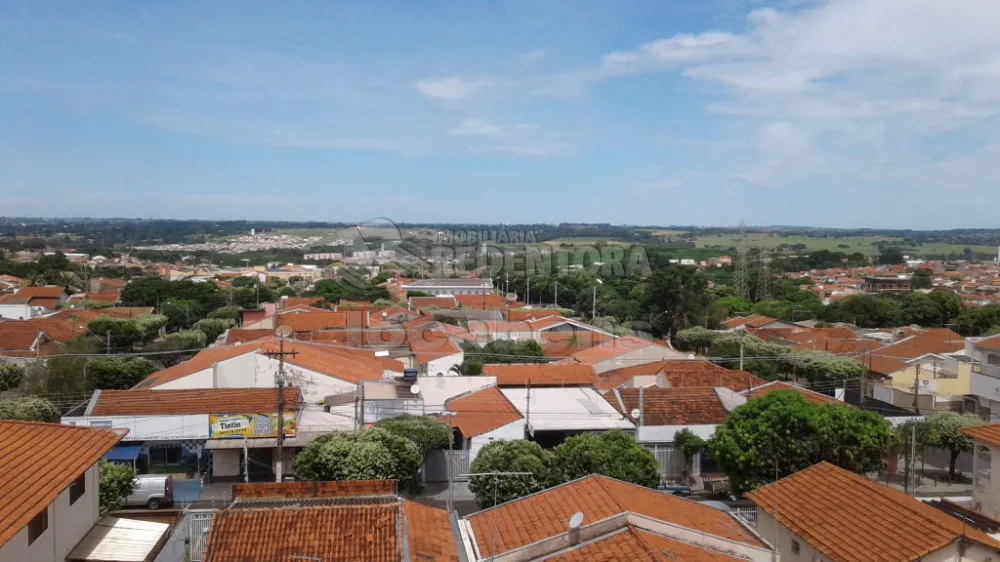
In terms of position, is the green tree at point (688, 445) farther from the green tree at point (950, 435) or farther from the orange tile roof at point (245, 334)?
the orange tile roof at point (245, 334)

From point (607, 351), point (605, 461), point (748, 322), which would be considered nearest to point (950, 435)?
point (605, 461)

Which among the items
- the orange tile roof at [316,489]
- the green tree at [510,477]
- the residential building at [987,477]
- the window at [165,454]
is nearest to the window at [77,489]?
the orange tile roof at [316,489]

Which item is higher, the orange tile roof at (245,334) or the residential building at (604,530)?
the residential building at (604,530)

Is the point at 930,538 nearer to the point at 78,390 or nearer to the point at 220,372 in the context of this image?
the point at 220,372

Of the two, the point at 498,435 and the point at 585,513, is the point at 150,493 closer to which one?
the point at 498,435

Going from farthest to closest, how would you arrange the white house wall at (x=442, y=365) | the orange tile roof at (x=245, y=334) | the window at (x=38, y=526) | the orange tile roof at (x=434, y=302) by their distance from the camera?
1. the orange tile roof at (x=434, y=302)
2. the orange tile roof at (x=245, y=334)
3. the white house wall at (x=442, y=365)
4. the window at (x=38, y=526)

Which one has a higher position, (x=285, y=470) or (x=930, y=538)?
(x=930, y=538)

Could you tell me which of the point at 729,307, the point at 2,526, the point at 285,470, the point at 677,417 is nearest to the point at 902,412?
the point at 677,417

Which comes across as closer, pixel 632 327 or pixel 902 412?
pixel 902 412
